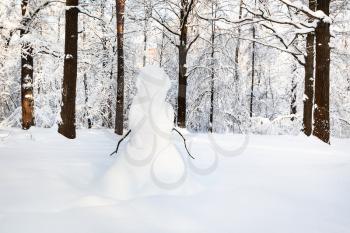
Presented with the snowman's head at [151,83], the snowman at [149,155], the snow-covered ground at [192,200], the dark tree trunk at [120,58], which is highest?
the dark tree trunk at [120,58]

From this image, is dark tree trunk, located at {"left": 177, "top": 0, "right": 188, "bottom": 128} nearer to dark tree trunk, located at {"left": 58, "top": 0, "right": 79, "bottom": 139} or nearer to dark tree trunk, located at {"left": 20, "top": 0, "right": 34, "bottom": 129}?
dark tree trunk, located at {"left": 58, "top": 0, "right": 79, "bottom": 139}

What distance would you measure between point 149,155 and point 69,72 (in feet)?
21.2

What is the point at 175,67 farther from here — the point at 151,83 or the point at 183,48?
the point at 151,83

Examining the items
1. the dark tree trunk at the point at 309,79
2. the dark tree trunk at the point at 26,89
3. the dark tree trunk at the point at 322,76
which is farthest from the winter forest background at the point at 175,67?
the dark tree trunk at the point at 322,76

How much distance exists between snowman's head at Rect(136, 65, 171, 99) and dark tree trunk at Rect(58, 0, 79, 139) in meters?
6.08

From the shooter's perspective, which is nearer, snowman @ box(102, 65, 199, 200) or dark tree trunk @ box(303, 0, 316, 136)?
snowman @ box(102, 65, 199, 200)

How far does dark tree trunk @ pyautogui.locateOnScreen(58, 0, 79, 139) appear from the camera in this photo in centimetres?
969

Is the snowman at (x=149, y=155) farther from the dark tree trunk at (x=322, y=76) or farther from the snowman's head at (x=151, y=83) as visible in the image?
the dark tree trunk at (x=322, y=76)

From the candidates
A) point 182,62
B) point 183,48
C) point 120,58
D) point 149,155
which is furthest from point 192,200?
point 120,58

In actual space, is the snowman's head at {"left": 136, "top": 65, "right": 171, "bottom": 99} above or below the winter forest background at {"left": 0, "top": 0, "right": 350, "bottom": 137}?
below

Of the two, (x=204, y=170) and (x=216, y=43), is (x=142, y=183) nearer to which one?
(x=204, y=170)

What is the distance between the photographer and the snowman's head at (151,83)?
13.6 feet

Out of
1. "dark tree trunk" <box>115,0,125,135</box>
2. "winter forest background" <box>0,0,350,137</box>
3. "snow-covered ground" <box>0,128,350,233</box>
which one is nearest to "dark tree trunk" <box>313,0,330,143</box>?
"snow-covered ground" <box>0,128,350,233</box>

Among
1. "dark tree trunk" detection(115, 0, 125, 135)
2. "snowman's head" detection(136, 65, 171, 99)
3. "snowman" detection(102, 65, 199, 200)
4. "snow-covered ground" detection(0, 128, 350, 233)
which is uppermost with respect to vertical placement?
"dark tree trunk" detection(115, 0, 125, 135)
